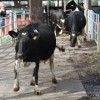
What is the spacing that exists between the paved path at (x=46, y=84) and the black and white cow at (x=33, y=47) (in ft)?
0.76

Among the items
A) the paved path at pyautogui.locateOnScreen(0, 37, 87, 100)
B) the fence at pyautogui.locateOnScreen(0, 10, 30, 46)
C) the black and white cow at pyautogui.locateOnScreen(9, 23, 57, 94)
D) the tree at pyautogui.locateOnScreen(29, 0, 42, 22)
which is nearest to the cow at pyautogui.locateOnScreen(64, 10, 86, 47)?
the tree at pyautogui.locateOnScreen(29, 0, 42, 22)

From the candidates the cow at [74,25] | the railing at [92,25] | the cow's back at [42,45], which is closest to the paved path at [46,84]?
the cow's back at [42,45]

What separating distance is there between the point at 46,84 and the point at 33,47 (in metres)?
1.37

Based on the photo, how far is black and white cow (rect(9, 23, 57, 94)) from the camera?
8.28 m

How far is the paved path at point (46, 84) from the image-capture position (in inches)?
336

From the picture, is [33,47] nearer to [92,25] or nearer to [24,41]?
[24,41]

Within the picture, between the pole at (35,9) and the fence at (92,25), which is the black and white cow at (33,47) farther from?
the fence at (92,25)

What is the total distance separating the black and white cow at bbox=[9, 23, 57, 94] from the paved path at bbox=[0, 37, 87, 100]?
231 millimetres

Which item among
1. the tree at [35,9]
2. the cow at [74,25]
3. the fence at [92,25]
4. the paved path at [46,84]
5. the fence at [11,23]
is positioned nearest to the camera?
the paved path at [46,84]

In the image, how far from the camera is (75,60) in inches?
512

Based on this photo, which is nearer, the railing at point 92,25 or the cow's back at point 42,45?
the cow's back at point 42,45

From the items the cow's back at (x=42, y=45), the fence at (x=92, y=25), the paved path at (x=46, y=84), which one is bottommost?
the paved path at (x=46, y=84)

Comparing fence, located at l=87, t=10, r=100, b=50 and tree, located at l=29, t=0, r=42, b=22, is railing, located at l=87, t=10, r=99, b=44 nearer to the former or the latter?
fence, located at l=87, t=10, r=100, b=50

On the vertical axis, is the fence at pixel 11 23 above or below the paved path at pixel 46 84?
above
